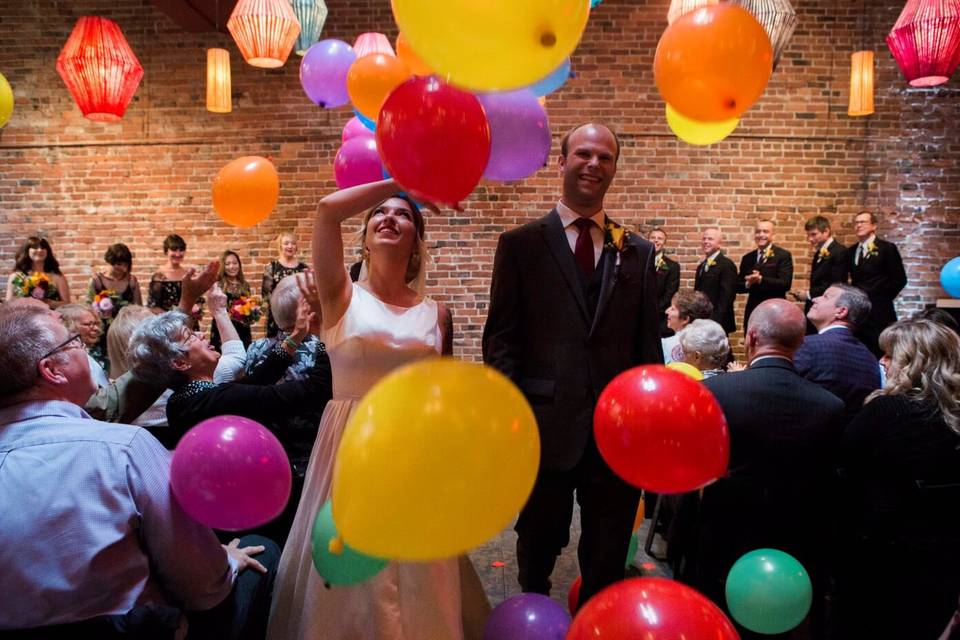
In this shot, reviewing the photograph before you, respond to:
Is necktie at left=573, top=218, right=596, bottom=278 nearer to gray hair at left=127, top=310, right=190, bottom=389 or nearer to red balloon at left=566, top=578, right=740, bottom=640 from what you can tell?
red balloon at left=566, top=578, right=740, bottom=640

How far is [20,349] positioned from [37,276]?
5013 mm

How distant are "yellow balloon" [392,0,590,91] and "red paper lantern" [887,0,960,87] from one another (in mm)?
3367

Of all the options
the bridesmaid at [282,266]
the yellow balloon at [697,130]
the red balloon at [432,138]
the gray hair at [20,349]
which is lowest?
the gray hair at [20,349]

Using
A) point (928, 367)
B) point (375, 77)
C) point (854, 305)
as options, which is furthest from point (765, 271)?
point (375, 77)

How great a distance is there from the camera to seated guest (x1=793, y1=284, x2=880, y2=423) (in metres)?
2.86

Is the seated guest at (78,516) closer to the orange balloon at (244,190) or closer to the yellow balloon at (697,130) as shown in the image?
the orange balloon at (244,190)

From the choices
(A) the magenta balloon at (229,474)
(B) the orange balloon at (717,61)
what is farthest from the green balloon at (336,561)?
(B) the orange balloon at (717,61)

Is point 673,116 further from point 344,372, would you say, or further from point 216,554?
point 216,554

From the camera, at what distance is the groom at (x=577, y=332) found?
194cm

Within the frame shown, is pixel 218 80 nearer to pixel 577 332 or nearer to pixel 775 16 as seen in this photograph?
pixel 775 16

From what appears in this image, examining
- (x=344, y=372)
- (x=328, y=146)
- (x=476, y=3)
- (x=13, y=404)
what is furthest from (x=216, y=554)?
(x=328, y=146)

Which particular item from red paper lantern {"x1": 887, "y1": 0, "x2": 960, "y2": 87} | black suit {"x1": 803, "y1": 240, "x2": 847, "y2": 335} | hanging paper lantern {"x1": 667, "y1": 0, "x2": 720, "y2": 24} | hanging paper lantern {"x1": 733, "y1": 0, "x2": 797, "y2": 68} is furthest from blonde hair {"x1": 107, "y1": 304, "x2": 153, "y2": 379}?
black suit {"x1": 803, "y1": 240, "x2": 847, "y2": 335}

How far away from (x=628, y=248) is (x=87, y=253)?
6.48 metres

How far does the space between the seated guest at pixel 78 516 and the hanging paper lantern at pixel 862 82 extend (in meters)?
6.15
